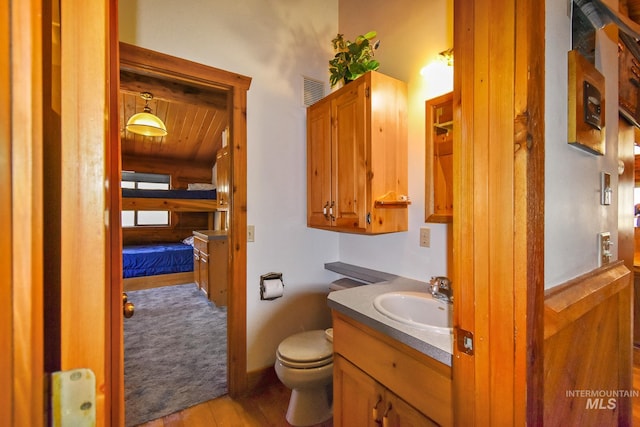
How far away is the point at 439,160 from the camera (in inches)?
65.0

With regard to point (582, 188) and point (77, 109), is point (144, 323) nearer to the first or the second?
point (77, 109)

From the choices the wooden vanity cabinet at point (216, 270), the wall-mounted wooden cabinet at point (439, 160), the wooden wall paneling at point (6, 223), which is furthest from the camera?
the wooden vanity cabinet at point (216, 270)

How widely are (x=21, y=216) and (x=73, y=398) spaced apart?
0.74ft

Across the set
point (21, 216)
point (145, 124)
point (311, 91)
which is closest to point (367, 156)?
point (311, 91)

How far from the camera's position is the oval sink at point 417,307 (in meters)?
1.34

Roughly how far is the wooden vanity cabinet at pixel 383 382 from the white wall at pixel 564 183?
0.46m

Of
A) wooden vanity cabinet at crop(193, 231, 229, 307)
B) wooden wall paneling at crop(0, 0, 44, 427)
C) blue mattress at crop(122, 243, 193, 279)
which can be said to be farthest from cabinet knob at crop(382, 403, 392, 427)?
blue mattress at crop(122, 243, 193, 279)

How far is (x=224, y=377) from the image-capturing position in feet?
7.08

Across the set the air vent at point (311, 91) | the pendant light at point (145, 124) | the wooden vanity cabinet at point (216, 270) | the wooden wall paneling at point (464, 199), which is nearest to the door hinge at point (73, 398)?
the wooden wall paneling at point (464, 199)

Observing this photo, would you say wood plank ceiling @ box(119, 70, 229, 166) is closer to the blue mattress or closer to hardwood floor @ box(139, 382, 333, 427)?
the blue mattress

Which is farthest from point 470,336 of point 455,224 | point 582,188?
point 582,188

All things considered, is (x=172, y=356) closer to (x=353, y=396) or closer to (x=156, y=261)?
(x=353, y=396)

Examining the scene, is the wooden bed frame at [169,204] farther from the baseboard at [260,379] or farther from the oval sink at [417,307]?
the oval sink at [417,307]

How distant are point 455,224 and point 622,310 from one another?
104cm
